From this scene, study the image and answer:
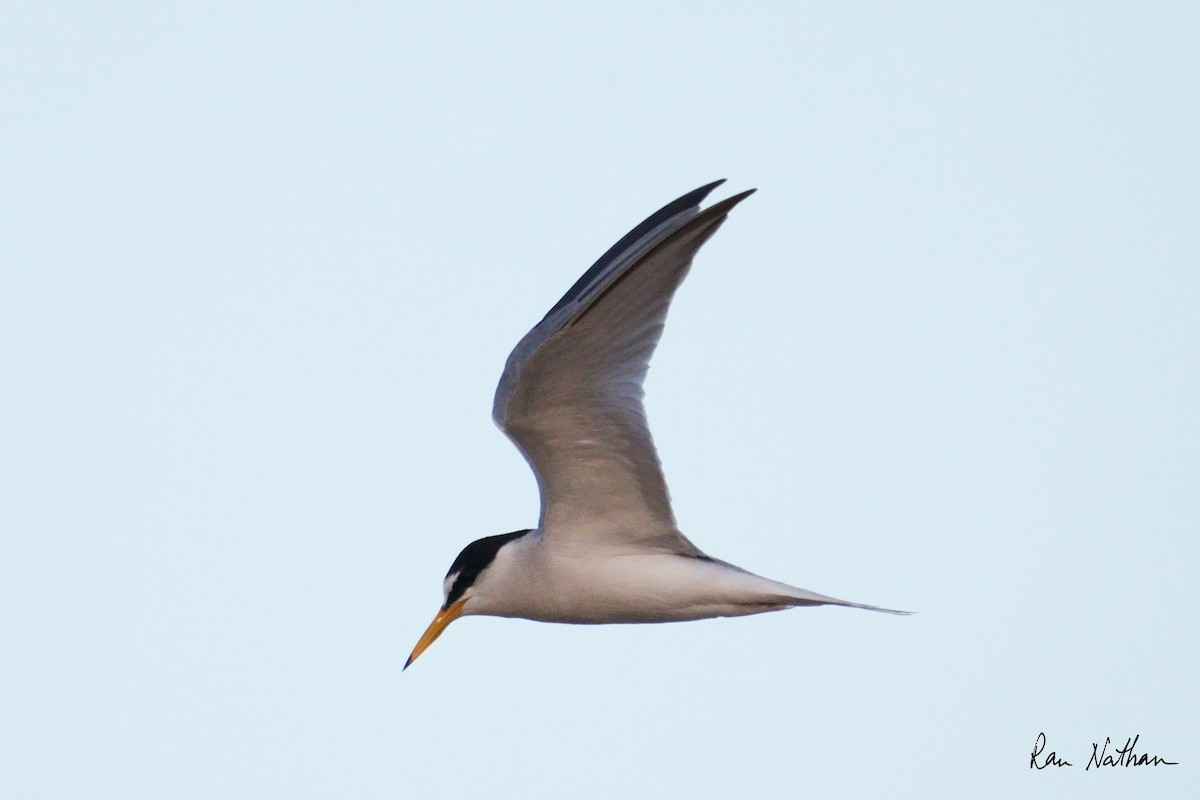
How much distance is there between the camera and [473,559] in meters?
7.25

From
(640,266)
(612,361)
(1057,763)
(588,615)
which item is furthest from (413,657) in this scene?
(1057,763)

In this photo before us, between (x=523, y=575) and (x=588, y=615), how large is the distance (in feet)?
1.24

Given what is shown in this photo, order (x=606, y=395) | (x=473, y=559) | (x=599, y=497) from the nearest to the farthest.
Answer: (x=606, y=395) < (x=599, y=497) < (x=473, y=559)

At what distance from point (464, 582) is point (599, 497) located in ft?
2.84

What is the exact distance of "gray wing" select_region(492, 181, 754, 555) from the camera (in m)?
6.18

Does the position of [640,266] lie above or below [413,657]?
above

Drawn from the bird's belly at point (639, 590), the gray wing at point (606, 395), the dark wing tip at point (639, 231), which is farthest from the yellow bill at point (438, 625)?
the dark wing tip at point (639, 231)

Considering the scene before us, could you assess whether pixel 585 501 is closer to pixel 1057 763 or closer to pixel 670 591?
pixel 670 591

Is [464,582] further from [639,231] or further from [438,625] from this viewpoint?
[639,231]

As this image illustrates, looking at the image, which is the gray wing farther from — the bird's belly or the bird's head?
the bird's head

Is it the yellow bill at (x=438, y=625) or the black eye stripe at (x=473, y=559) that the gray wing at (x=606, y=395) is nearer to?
the black eye stripe at (x=473, y=559)

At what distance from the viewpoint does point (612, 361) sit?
6629 mm

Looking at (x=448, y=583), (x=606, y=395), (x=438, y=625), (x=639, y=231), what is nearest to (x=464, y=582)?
(x=448, y=583)

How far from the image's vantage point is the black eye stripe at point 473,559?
7.24 metres
